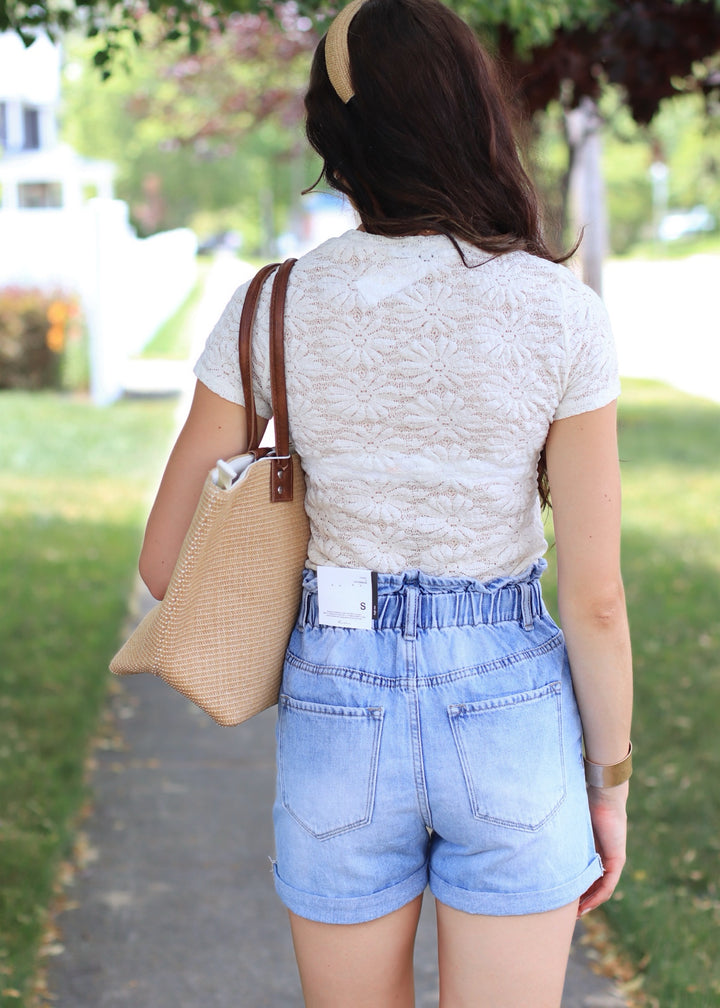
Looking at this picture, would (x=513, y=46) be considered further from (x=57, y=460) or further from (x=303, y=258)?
(x=57, y=460)

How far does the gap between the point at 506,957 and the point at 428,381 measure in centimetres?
74

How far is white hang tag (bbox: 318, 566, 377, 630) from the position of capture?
1.60 m

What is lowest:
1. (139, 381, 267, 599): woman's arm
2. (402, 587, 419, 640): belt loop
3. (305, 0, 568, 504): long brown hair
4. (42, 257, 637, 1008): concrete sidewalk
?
(42, 257, 637, 1008): concrete sidewalk

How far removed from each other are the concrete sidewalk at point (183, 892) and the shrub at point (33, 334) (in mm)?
7897

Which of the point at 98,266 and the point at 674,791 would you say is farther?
the point at 98,266

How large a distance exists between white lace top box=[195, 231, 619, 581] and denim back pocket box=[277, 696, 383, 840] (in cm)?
20

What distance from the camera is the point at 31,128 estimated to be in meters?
36.9

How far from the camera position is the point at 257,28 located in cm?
1096

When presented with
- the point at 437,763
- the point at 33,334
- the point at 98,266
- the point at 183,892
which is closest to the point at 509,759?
the point at 437,763

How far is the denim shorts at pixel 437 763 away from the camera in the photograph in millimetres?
1560

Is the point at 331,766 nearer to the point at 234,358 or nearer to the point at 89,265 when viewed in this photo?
the point at 234,358

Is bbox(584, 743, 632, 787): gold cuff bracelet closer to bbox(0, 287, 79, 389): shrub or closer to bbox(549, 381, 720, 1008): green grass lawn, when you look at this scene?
bbox(549, 381, 720, 1008): green grass lawn

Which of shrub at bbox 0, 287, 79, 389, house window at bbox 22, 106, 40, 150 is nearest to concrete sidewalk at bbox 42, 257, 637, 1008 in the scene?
shrub at bbox 0, 287, 79, 389

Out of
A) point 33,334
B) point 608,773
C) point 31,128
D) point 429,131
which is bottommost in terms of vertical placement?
point 608,773
